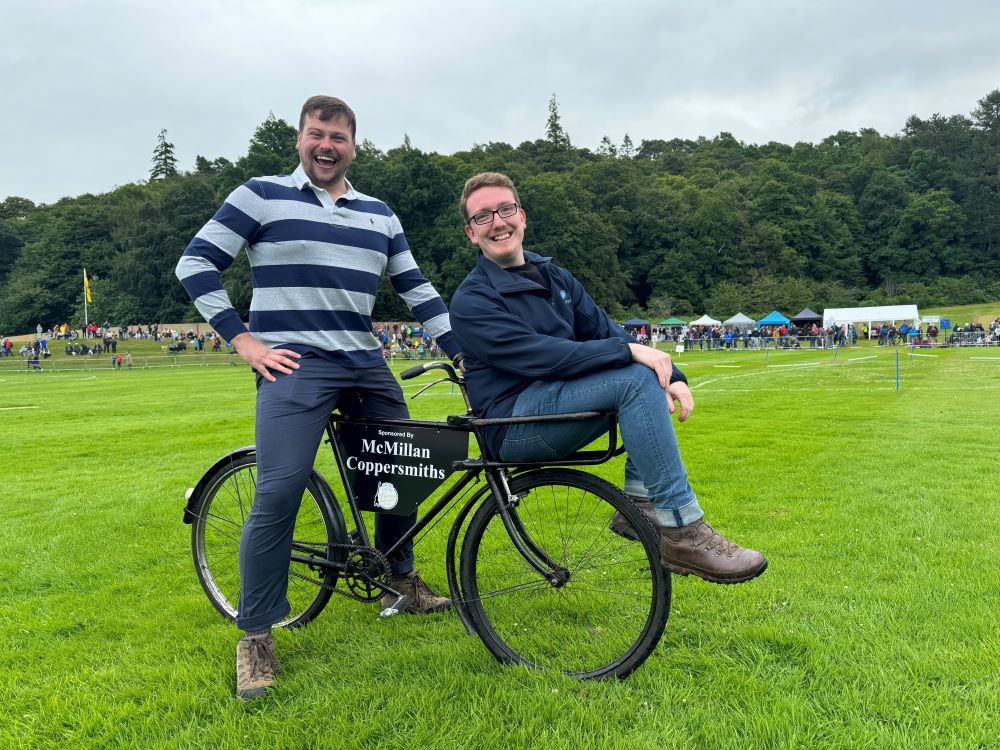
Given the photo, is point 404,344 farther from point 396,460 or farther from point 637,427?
point 637,427

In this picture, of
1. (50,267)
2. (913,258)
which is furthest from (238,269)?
(913,258)

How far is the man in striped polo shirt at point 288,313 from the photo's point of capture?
9.62ft

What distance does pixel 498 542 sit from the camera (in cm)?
294

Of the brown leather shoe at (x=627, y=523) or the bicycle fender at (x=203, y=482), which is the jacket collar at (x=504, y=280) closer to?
the brown leather shoe at (x=627, y=523)

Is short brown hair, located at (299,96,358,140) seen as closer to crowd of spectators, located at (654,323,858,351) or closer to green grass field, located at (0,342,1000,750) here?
green grass field, located at (0,342,1000,750)

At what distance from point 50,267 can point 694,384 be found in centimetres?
10179

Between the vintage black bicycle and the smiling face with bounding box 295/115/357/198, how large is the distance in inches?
41.0

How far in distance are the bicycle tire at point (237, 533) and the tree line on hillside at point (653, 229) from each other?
2603 inches

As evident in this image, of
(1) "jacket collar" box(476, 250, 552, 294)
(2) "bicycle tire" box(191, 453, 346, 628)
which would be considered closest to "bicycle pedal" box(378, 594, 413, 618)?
(2) "bicycle tire" box(191, 453, 346, 628)

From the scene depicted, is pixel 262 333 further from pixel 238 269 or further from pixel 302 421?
pixel 238 269

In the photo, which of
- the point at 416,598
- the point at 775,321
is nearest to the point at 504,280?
the point at 416,598

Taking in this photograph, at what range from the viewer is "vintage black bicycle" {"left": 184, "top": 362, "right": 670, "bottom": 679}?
109 inches

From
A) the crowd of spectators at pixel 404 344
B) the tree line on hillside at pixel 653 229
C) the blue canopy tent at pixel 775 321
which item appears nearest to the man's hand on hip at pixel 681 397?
the crowd of spectators at pixel 404 344

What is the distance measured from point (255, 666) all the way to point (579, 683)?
1431mm
